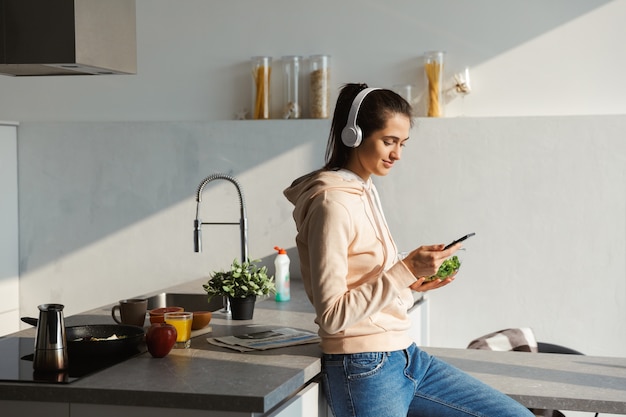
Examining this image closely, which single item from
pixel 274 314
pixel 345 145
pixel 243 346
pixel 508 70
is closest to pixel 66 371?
pixel 243 346

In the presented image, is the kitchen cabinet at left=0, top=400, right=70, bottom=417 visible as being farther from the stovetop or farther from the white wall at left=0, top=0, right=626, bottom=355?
the white wall at left=0, top=0, right=626, bottom=355

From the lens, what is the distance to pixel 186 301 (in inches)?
156

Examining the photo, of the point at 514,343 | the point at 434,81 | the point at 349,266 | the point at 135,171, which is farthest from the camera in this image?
the point at 135,171

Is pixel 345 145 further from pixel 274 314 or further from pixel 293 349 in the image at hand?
pixel 274 314

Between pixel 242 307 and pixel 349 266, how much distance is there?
3.01ft

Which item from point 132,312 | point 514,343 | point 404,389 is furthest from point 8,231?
point 404,389

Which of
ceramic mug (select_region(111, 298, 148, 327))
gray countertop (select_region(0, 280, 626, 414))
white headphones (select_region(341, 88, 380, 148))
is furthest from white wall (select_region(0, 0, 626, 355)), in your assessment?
white headphones (select_region(341, 88, 380, 148))

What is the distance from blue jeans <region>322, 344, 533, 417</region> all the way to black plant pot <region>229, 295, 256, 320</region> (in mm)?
771

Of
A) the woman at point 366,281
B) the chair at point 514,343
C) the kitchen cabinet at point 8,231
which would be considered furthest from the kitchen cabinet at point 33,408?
the kitchen cabinet at point 8,231

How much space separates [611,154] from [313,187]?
80.7 inches

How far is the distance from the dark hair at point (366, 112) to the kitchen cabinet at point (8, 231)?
8.58 feet

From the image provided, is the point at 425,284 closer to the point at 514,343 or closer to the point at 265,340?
the point at 265,340

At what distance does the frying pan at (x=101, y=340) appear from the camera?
2.48m

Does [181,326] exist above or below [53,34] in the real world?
below
